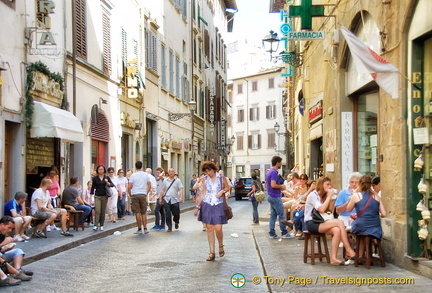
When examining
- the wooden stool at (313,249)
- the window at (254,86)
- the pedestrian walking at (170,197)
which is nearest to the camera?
the wooden stool at (313,249)

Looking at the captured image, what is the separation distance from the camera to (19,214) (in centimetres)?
1438

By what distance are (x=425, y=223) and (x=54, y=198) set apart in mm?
10285

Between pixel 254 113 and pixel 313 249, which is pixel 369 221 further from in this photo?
pixel 254 113

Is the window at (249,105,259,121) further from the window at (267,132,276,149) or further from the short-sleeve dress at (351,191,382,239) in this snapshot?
the short-sleeve dress at (351,191,382,239)

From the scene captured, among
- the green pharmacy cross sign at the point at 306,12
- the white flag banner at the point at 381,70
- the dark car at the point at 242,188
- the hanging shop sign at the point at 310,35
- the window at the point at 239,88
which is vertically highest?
the window at the point at 239,88

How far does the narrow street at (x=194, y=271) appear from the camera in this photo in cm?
857

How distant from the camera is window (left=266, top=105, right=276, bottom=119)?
74.9 meters

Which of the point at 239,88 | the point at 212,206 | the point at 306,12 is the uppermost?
the point at 239,88

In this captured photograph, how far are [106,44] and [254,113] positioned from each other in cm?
5351

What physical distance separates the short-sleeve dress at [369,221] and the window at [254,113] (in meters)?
66.6

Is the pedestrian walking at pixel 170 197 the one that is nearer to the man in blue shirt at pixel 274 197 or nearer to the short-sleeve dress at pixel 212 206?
the man in blue shirt at pixel 274 197

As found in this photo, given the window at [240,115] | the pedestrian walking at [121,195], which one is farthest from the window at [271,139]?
the pedestrian walking at [121,195]

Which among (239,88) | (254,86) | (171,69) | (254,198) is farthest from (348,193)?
(239,88)

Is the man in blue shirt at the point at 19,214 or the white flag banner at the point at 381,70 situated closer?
the white flag banner at the point at 381,70
